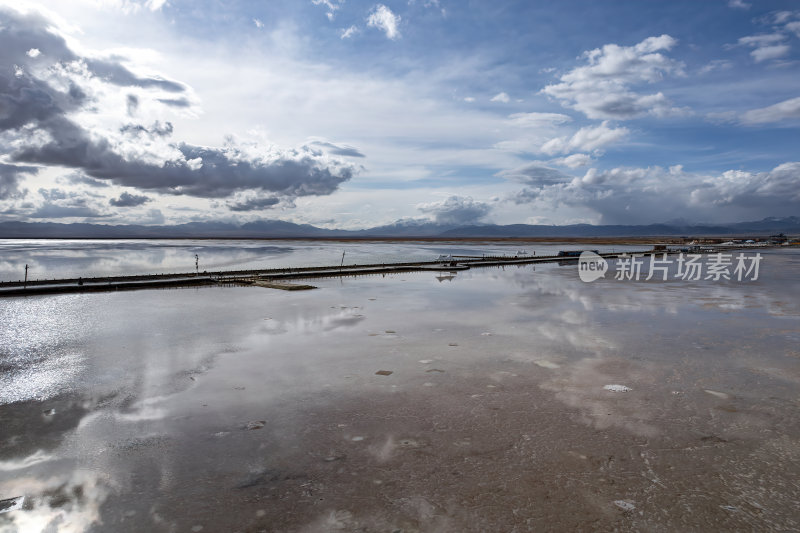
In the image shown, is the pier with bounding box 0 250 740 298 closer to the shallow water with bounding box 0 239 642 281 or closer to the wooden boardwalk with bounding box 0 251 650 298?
the wooden boardwalk with bounding box 0 251 650 298

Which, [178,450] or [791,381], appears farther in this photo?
[791,381]

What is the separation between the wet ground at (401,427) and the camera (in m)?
4.82

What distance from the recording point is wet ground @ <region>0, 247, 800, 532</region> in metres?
4.82

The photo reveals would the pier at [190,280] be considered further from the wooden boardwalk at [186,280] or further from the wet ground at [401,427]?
the wet ground at [401,427]

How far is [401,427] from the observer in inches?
269

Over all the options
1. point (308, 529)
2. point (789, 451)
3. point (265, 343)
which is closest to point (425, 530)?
point (308, 529)

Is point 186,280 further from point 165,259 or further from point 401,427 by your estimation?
point 165,259

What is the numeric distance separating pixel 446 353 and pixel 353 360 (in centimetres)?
233

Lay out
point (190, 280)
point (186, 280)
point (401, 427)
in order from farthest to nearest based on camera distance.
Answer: point (186, 280)
point (190, 280)
point (401, 427)

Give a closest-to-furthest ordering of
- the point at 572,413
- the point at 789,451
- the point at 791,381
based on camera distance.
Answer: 1. the point at 789,451
2. the point at 572,413
3. the point at 791,381

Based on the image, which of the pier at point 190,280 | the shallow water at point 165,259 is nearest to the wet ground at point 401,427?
the pier at point 190,280

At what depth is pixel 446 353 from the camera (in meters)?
11.1

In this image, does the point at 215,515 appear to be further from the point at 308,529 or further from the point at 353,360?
the point at 353,360

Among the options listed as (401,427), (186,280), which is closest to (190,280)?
(186,280)
